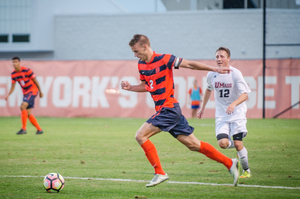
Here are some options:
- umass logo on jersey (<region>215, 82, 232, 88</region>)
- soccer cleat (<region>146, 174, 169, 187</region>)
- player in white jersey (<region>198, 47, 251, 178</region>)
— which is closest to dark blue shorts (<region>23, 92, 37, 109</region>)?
player in white jersey (<region>198, 47, 251, 178</region>)

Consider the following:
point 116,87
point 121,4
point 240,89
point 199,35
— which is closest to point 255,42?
point 199,35

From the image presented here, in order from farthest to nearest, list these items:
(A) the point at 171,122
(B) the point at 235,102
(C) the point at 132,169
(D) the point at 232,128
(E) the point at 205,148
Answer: (C) the point at 132,169, (D) the point at 232,128, (B) the point at 235,102, (E) the point at 205,148, (A) the point at 171,122

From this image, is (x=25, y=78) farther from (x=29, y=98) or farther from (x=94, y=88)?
(x=94, y=88)

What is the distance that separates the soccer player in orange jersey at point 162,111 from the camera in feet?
17.9

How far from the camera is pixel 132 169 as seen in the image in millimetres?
6844

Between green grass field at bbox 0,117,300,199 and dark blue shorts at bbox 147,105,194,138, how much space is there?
748 mm

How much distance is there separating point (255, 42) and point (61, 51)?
12.3 metres

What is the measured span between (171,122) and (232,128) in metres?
1.30

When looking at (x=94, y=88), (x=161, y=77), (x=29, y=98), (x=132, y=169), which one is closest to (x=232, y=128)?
(x=161, y=77)

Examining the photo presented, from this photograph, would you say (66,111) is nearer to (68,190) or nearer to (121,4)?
(121,4)

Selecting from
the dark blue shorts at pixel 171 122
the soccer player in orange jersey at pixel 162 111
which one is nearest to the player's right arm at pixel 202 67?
the soccer player in orange jersey at pixel 162 111

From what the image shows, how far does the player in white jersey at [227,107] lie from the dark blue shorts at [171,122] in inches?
37.4

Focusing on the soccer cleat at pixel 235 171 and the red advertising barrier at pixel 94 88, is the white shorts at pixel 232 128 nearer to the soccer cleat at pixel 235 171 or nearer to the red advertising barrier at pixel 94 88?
the soccer cleat at pixel 235 171

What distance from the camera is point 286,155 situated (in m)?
8.12
